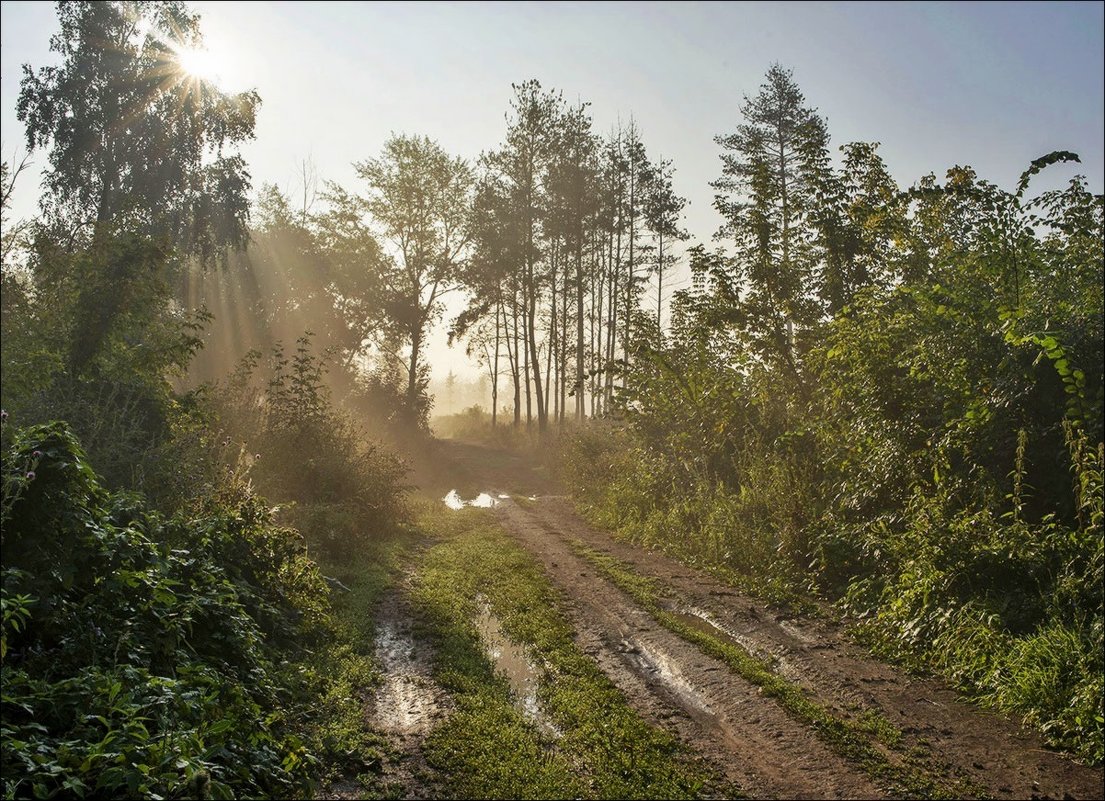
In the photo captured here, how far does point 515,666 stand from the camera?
23.0 ft

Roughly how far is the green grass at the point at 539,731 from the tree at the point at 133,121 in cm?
1975

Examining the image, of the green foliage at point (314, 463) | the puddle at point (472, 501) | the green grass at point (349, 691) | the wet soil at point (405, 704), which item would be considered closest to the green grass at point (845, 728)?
the wet soil at point (405, 704)

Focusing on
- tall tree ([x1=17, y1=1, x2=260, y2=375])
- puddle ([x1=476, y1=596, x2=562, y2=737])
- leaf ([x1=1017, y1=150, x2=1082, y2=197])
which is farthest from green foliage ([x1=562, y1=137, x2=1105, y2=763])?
tall tree ([x1=17, y1=1, x2=260, y2=375])

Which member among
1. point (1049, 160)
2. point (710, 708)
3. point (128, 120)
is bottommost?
point (710, 708)

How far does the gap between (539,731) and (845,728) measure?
236cm

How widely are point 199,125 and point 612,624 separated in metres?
25.1

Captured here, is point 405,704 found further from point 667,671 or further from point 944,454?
point 944,454

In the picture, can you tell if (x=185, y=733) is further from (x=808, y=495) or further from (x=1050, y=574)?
(x=808, y=495)

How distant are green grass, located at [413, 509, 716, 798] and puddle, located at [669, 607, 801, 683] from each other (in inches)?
62.6

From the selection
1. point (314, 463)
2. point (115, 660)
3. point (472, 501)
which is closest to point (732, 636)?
point (115, 660)

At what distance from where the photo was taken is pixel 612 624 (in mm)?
8414

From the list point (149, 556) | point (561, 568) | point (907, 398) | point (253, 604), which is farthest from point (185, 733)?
point (907, 398)

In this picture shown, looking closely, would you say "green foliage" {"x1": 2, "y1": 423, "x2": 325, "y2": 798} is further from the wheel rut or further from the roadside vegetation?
the wheel rut

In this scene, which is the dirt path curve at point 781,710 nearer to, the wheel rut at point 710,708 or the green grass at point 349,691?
the wheel rut at point 710,708
